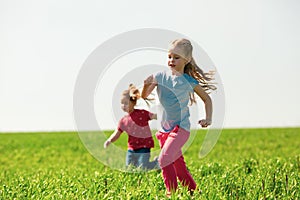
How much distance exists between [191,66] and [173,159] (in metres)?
1.21

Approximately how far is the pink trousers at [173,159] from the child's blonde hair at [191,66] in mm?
516

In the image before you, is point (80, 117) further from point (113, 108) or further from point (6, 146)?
point (6, 146)

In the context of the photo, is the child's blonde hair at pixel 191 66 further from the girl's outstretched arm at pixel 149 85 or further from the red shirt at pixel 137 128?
the red shirt at pixel 137 128

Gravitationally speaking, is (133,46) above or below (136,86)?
above

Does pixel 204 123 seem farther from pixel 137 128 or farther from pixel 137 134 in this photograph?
pixel 137 134

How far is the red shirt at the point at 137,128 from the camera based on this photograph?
26.6 feet

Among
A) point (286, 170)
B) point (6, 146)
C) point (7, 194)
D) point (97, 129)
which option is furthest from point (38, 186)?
point (6, 146)

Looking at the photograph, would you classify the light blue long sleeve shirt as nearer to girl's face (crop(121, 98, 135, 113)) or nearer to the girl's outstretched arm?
the girl's outstretched arm

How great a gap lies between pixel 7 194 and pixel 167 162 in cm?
204

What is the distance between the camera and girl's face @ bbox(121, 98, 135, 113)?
7800 millimetres

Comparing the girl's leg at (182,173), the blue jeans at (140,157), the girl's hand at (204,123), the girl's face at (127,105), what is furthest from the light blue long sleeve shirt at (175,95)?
the blue jeans at (140,157)

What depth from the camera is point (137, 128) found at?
841 cm

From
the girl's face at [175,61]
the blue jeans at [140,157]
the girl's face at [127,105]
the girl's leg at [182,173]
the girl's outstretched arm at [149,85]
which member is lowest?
the blue jeans at [140,157]

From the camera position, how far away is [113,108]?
7.00 m
